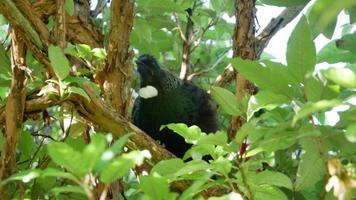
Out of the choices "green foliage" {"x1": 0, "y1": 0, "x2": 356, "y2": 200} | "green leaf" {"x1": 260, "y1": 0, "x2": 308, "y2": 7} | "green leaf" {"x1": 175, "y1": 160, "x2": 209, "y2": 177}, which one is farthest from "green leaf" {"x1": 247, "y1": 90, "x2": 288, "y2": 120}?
"green leaf" {"x1": 260, "y1": 0, "x2": 308, "y2": 7}

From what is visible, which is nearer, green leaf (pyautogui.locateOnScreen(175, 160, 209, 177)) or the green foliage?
the green foliage

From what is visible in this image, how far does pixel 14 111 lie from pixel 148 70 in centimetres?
60

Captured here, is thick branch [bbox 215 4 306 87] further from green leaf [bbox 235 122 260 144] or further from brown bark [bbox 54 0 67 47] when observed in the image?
green leaf [bbox 235 122 260 144]

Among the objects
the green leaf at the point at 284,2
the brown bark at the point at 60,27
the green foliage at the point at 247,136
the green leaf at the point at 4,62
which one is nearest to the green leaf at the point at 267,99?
the green foliage at the point at 247,136

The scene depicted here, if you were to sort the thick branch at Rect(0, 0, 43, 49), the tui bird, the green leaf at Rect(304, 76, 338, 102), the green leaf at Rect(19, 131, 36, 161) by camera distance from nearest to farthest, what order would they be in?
1. the green leaf at Rect(304, 76, 338, 102)
2. the thick branch at Rect(0, 0, 43, 49)
3. the green leaf at Rect(19, 131, 36, 161)
4. the tui bird

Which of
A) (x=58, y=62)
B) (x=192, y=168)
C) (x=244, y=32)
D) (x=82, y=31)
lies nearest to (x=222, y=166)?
(x=192, y=168)

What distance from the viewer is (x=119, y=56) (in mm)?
1252

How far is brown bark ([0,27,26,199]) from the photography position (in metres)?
1.09

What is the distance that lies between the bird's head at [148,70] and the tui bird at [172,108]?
0.02 m

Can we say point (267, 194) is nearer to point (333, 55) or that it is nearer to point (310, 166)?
point (310, 166)

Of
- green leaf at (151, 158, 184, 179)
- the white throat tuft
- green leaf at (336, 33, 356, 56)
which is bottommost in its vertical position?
the white throat tuft

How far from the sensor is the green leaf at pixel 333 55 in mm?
1126

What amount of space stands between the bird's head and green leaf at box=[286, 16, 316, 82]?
3.06ft

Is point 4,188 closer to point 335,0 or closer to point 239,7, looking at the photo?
point 239,7
